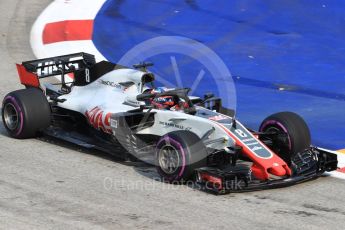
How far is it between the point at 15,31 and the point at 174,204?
34.1 ft

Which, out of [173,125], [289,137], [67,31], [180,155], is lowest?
[180,155]

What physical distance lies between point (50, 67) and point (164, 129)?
283 cm

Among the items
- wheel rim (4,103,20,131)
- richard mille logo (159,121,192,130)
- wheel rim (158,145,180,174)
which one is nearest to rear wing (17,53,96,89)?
wheel rim (4,103,20,131)

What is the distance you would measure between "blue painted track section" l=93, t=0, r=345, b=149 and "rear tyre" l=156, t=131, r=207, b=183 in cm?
287

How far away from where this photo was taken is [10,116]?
33.6ft

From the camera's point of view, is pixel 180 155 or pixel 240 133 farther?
pixel 240 133

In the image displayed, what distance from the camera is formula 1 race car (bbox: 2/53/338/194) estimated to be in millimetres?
8305

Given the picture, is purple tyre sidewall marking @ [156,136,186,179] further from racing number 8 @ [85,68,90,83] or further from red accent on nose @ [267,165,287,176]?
racing number 8 @ [85,68,90,83]

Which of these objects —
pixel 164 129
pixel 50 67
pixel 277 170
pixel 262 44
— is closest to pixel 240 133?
pixel 277 170

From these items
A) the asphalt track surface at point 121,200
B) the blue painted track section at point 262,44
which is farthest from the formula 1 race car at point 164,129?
the blue painted track section at point 262,44

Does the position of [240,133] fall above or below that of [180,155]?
above

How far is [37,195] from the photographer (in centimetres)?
802

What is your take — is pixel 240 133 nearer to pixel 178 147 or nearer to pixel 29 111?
pixel 178 147

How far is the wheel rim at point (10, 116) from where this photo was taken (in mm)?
10172
